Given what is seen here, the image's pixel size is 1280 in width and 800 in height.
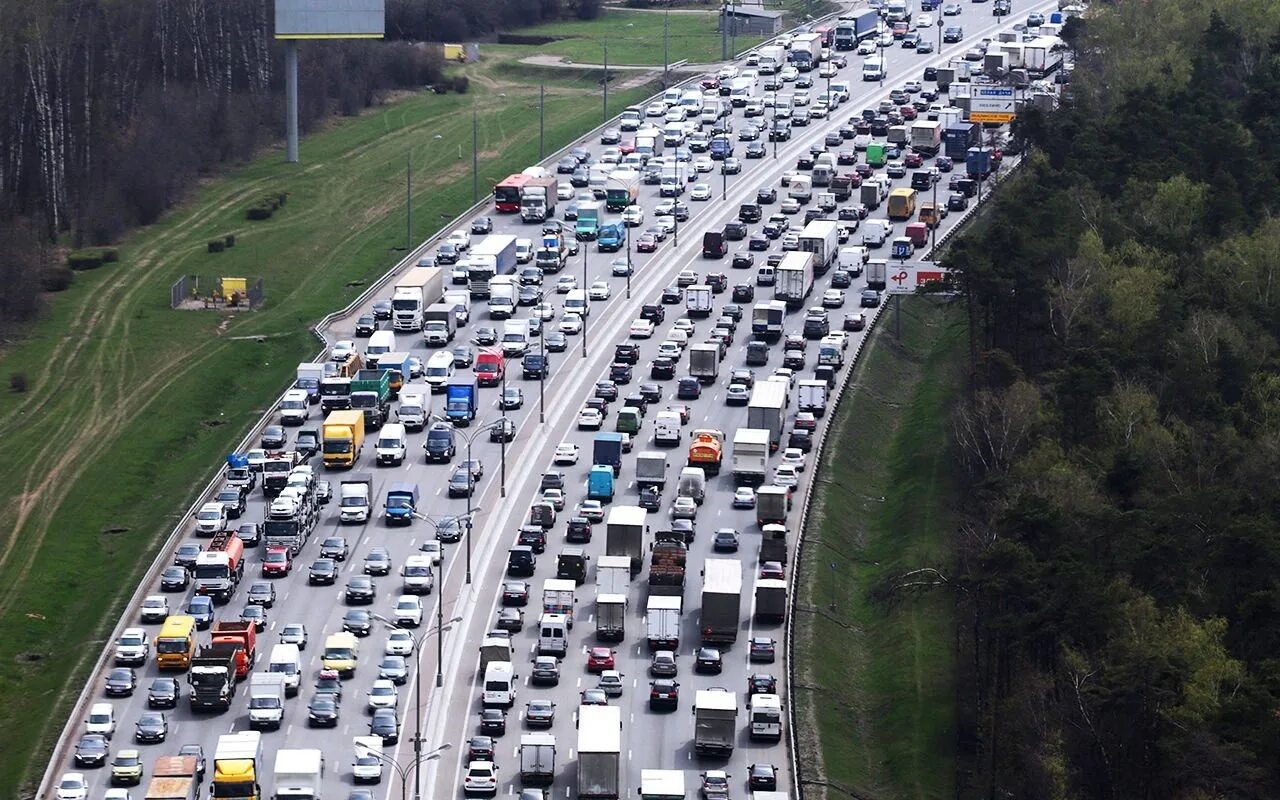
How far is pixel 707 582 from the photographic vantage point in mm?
111375

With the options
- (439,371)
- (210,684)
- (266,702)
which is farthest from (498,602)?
(439,371)

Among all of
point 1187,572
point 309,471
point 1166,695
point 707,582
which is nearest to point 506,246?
point 309,471

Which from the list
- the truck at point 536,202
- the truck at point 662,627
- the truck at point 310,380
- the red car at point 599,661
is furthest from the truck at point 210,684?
the truck at point 536,202

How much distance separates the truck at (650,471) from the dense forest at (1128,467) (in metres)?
15.0

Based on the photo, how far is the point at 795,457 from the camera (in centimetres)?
13325

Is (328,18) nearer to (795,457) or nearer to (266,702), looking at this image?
(795,457)

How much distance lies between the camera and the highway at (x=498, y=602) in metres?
99.0

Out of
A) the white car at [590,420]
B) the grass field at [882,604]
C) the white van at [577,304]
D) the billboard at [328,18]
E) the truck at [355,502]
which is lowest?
the grass field at [882,604]

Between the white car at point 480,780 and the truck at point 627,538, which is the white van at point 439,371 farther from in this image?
the white car at point 480,780

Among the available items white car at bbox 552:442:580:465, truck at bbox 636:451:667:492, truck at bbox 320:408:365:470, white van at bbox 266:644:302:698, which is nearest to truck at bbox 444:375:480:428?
white car at bbox 552:442:580:465

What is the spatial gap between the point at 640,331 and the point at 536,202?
96.0 feet

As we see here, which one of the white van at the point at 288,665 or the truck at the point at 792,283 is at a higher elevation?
the truck at the point at 792,283

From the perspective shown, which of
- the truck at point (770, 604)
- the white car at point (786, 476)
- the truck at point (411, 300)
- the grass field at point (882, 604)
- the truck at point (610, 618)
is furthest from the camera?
the truck at point (411, 300)

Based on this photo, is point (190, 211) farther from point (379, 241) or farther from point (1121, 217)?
point (1121, 217)
